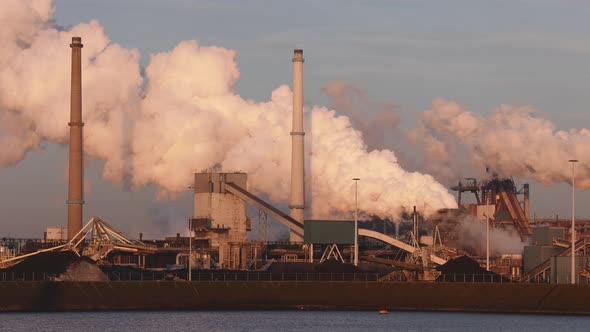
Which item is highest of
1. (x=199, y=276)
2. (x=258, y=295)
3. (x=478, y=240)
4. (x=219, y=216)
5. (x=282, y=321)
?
(x=219, y=216)

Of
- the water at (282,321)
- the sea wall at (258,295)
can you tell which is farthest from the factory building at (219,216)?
the water at (282,321)

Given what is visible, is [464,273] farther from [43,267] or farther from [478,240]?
[43,267]

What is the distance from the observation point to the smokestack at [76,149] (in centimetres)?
14612

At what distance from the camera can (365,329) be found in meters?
92.3

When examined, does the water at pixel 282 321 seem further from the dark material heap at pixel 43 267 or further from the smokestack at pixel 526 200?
the smokestack at pixel 526 200

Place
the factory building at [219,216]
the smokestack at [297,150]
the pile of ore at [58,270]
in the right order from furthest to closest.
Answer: the smokestack at [297,150]
the factory building at [219,216]
the pile of ore at [58,270]

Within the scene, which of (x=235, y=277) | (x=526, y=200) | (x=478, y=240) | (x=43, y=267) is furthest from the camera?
(x=526, y=200)

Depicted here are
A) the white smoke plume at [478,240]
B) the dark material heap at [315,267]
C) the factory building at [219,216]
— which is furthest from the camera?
the factory building at [219,216]

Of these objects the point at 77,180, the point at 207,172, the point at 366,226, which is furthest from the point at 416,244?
the point at 77,180

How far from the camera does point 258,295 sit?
111 metres

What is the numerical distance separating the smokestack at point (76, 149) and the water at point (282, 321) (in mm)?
42532

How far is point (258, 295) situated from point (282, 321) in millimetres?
11835

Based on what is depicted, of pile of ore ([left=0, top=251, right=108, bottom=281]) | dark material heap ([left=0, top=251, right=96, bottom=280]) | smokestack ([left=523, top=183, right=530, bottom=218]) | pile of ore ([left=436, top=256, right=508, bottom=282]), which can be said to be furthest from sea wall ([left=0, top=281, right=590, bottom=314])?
smokestack ([left=523, top=183, right=530, bottom=218])

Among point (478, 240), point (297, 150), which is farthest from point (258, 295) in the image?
point (478, 240)
